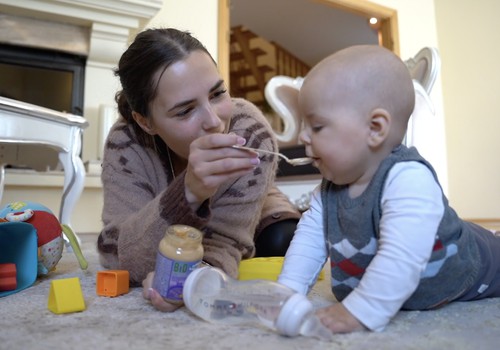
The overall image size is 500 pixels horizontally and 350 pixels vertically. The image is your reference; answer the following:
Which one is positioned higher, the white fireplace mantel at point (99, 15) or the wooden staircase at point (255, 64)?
the wooden staircase at point (255, 64)

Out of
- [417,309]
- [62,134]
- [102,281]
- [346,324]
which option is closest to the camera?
[346,324]

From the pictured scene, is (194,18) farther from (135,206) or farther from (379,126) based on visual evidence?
(379,126)

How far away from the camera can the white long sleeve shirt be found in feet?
1.72

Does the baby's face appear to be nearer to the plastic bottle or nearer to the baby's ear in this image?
the baby's ear

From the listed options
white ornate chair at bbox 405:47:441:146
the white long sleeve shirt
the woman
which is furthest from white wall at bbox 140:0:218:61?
the white long sleeve shirt

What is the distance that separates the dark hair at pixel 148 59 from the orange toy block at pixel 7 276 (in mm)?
371

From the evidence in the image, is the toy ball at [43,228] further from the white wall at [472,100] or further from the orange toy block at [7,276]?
the white wall at [472,100]

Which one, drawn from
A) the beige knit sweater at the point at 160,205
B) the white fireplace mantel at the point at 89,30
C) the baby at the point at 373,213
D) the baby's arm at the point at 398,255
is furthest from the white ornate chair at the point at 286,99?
the baby's arm at the point at 398,255

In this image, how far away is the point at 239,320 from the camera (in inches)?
22.8

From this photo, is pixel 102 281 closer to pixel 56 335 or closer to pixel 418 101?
pixel 56 335

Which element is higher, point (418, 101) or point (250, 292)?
point (418, 101)

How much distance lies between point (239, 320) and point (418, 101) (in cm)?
144

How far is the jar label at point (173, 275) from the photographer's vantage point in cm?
61

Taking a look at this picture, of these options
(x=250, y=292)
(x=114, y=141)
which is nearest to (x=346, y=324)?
(x=250, y=292)
